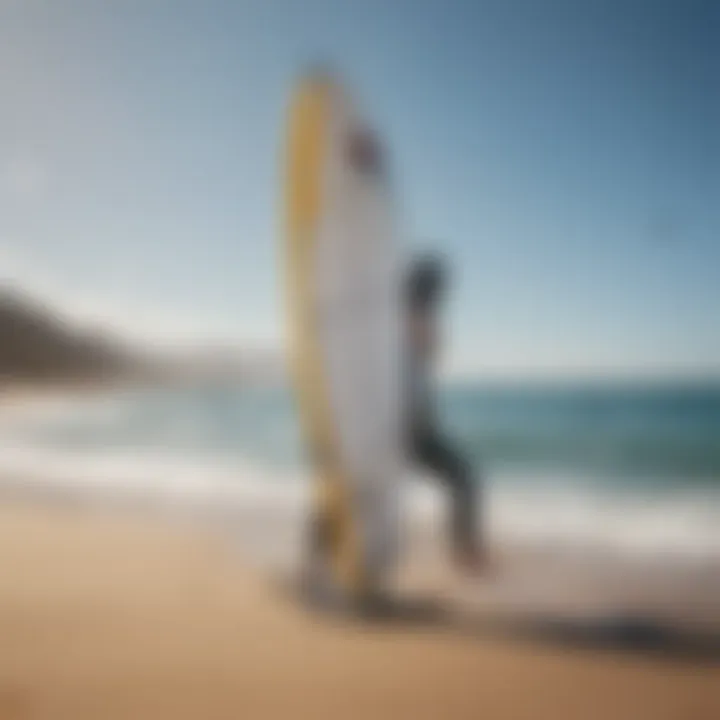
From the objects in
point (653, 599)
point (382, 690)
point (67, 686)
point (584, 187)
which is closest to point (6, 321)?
point (67, 686)

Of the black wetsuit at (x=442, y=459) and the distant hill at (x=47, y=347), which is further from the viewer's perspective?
the distant hill at (x=47, y=347)

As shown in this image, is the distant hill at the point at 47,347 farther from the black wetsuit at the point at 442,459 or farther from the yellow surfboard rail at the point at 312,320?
the black wetsuit at the point at 442,459

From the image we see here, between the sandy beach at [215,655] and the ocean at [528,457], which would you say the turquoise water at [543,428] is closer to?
the ocean at [528,457]

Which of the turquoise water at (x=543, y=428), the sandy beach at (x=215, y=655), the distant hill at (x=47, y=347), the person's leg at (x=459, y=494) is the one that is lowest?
the sandy beach at (x=215, y=655)

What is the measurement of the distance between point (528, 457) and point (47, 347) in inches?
37.1

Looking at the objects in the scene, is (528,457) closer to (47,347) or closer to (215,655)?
(215,655)

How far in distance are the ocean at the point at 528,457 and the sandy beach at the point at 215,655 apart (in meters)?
0.11

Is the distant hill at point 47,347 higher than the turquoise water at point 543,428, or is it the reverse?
the distant hill at point 47,347

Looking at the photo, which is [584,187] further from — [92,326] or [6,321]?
[6,321]

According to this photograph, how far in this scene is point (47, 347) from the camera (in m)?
1.86

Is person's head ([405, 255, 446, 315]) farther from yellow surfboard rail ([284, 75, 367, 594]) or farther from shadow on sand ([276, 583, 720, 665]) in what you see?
shadow on sand ([276, 583, 720, 665])

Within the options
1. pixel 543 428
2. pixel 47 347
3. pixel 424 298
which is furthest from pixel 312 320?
pixel 47 347

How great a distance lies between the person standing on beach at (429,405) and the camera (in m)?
1.70

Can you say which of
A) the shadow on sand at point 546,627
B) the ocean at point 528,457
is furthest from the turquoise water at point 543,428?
the shadow on sand at point 546,627
